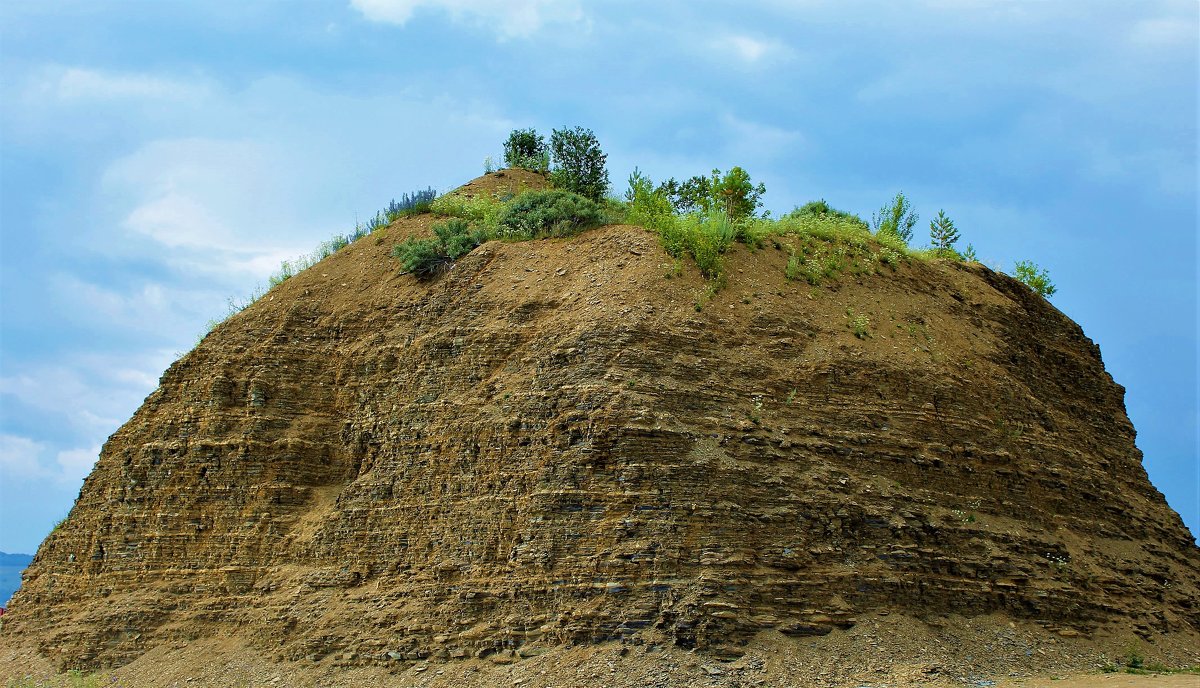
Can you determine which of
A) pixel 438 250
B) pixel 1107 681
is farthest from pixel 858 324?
pixel 438 250

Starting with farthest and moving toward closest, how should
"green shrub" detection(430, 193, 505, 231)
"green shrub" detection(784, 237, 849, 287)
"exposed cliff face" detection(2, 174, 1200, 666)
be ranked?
"green shrub" detection(430, 193, 505, 231), "green shrub" detection(784, 237, 849, 287), "exposed cliff face" detection(2, 174, 1200, 666)

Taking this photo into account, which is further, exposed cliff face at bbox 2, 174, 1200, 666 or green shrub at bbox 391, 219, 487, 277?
green shrub at bbox 391, 219, 487, 277

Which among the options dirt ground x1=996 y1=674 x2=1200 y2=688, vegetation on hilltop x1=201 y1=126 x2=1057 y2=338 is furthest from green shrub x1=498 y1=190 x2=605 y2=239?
dirt ground x1=996 y1=674 x2=1200 y2=688

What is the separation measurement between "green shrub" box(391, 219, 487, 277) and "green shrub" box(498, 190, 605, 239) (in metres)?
0.68

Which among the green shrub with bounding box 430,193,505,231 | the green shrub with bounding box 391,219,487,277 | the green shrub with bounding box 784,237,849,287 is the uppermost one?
the green shrub with bounding box 430,193,505,231

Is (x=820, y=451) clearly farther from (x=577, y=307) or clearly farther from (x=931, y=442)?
(x=577, y=307)

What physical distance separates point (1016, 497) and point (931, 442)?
186 centimetres

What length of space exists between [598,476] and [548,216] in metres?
8.10

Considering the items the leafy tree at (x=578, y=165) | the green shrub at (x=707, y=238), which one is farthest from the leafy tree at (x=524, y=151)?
the green shrub at (x=707, y=238)

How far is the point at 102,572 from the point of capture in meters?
21.2

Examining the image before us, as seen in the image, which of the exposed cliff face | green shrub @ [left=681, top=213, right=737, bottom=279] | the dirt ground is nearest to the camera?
the dirt ground

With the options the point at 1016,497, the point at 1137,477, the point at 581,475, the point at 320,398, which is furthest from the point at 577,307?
the point at 1137,477

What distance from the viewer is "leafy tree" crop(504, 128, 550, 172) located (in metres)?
31.2

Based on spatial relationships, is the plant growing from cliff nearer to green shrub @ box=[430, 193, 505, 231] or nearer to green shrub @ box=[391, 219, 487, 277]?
green shrub @ box=[391, 219, 487, 277]
